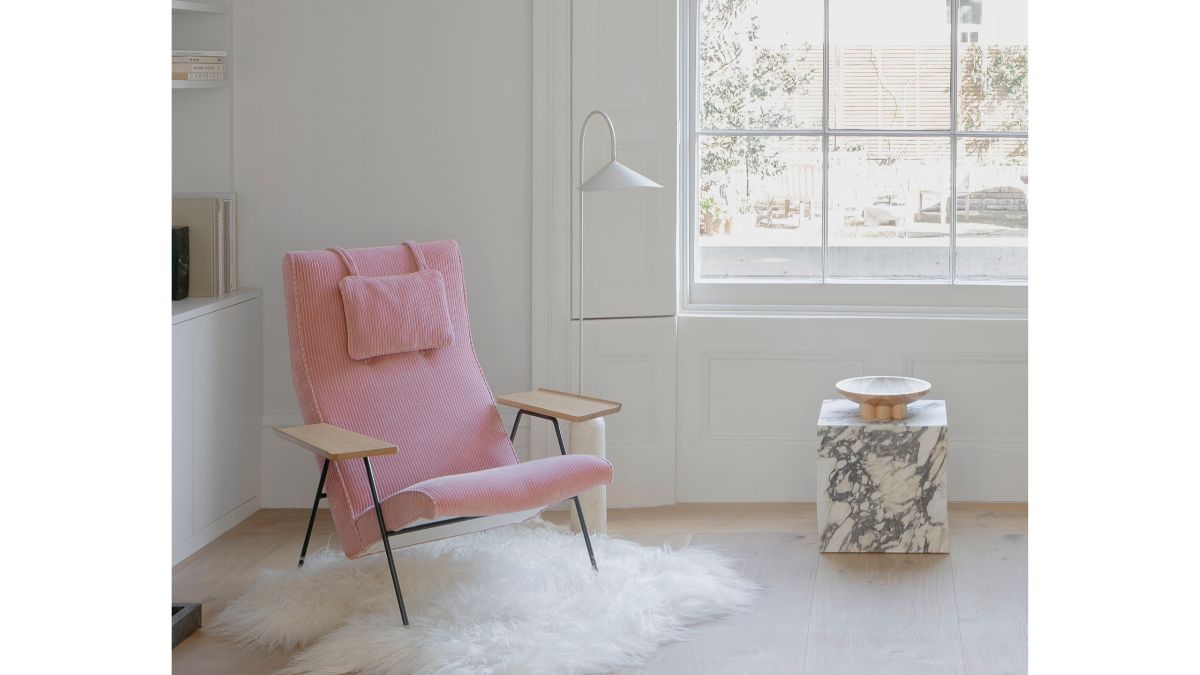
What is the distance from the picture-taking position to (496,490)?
3.10 meters

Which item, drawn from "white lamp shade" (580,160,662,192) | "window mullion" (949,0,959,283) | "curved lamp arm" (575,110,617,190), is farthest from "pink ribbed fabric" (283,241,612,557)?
"window mullion" (949,0,959,283)

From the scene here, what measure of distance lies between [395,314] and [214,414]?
0.92 metres

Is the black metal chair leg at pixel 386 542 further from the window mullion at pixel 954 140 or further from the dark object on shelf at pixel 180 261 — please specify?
the window mullion at pixel 954 140

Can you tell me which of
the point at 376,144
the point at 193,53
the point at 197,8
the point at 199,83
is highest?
the point at 197,8

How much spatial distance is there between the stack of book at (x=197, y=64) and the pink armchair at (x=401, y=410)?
1.09 metres

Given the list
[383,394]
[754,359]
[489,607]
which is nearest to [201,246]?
[383,394]

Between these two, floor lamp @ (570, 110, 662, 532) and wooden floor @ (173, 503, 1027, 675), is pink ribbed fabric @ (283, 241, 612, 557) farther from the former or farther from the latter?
wooden floor @ (173, 503, 1027, 675)

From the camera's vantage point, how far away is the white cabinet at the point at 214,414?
12.5 feet

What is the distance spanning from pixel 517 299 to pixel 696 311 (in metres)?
0.73

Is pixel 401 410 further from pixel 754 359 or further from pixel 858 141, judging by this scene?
pixel 858 141
